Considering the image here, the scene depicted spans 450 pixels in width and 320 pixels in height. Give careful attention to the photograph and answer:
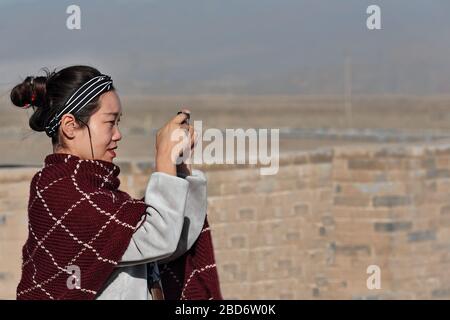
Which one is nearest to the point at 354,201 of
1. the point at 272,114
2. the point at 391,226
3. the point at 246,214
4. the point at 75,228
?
the point at 391,226

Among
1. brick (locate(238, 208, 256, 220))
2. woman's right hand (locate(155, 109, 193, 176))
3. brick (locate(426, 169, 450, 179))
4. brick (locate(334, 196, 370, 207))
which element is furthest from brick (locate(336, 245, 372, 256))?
woman's right hand (locate(155, 109, 193, 176))

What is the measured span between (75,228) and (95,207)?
0.07 m

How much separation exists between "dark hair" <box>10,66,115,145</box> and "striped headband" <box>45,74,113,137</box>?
0.03 feet

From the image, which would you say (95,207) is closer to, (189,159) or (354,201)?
(189,159)

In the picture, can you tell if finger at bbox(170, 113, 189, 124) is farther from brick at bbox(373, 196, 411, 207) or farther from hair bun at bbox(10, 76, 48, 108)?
brick at bbox(373, 196, 411, 207)

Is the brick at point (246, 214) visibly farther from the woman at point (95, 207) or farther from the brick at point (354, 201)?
the woman at point (95, 207)

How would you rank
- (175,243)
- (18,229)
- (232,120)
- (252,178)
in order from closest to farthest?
1. (175,243)
2. (18,229)
3. (252,178)
4. (232,120)

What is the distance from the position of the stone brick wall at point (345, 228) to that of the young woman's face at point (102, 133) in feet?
26.6

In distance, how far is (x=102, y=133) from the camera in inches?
116

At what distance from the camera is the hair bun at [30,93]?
3025 millimetres

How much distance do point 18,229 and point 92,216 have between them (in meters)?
6.67
